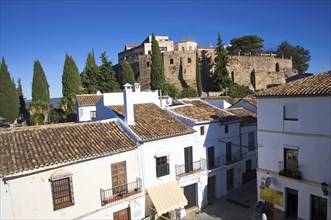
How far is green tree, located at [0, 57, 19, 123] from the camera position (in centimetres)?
5188

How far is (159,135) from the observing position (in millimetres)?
18484

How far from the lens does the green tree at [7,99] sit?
51875mm

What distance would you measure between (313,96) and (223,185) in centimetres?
1185

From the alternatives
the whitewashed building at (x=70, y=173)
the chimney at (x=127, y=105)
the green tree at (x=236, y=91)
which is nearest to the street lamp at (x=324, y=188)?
the whitewashed building at (x=70, y=173)

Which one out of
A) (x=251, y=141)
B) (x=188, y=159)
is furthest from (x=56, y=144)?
(x=251, y=141)

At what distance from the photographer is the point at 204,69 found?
66562 mm

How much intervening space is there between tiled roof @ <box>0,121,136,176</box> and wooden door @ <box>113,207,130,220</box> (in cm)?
408

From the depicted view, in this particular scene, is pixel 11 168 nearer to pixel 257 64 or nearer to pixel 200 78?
pixel 200 78

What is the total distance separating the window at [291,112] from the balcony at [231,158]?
7.89 metres

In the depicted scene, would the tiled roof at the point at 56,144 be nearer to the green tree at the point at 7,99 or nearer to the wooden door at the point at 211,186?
the wooden door at the point at 211,186

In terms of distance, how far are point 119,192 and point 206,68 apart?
5409 cm

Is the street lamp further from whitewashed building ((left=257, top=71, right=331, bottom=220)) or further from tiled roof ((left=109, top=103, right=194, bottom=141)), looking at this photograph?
tiled roof ((left=109, top=103, right=194, bottom=141))

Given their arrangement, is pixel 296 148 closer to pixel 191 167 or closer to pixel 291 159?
pixel 291 159

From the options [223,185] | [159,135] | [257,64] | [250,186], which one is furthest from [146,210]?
[257,64]
